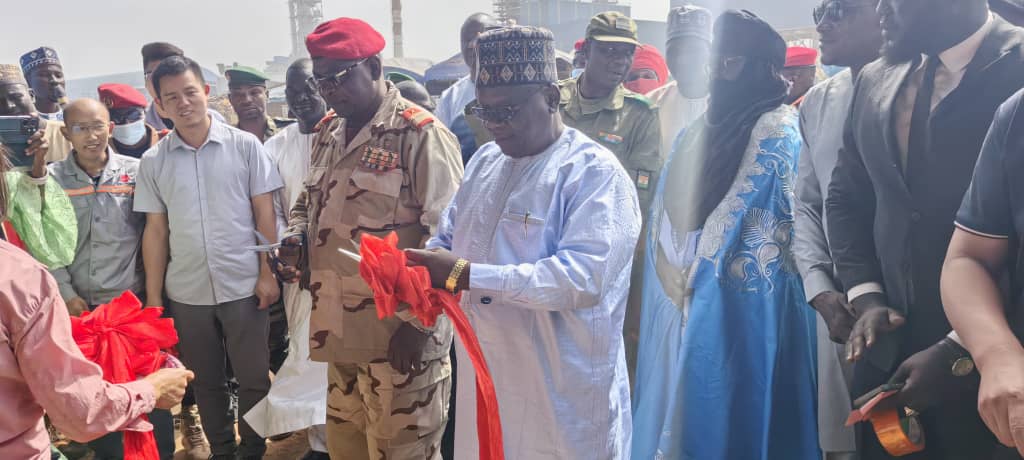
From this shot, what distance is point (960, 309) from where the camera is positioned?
1.53 meters

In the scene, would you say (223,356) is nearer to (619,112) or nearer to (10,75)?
(619,112)

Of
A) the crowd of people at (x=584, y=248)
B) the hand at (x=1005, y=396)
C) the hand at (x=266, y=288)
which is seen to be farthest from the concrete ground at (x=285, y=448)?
the hand at (x=1005, y=396)

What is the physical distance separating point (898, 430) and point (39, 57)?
666 cm

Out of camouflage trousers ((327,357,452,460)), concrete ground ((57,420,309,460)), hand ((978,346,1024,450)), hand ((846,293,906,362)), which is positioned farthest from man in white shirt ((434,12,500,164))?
hand ((978,346,1024,450))

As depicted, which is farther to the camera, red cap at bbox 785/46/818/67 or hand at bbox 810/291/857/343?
red cap at bbox 785/46/818/67

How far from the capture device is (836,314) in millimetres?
2291

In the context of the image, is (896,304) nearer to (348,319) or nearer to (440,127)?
(440,127)

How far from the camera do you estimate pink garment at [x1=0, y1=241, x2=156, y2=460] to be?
5.80 feet

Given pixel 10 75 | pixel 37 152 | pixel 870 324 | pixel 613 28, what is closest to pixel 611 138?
pixel 613 28

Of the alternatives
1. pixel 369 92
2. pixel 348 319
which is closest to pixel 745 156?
pixel 369 92

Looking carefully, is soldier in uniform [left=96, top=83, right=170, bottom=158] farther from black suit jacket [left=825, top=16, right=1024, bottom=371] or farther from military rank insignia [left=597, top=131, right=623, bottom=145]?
black suit jacket [left=825, top=16, right=1024, bottom=371]

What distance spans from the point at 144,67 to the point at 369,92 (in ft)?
11.4

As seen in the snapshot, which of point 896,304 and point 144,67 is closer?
point 896,304

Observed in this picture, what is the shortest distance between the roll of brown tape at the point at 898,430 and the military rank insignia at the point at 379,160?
1948mm
